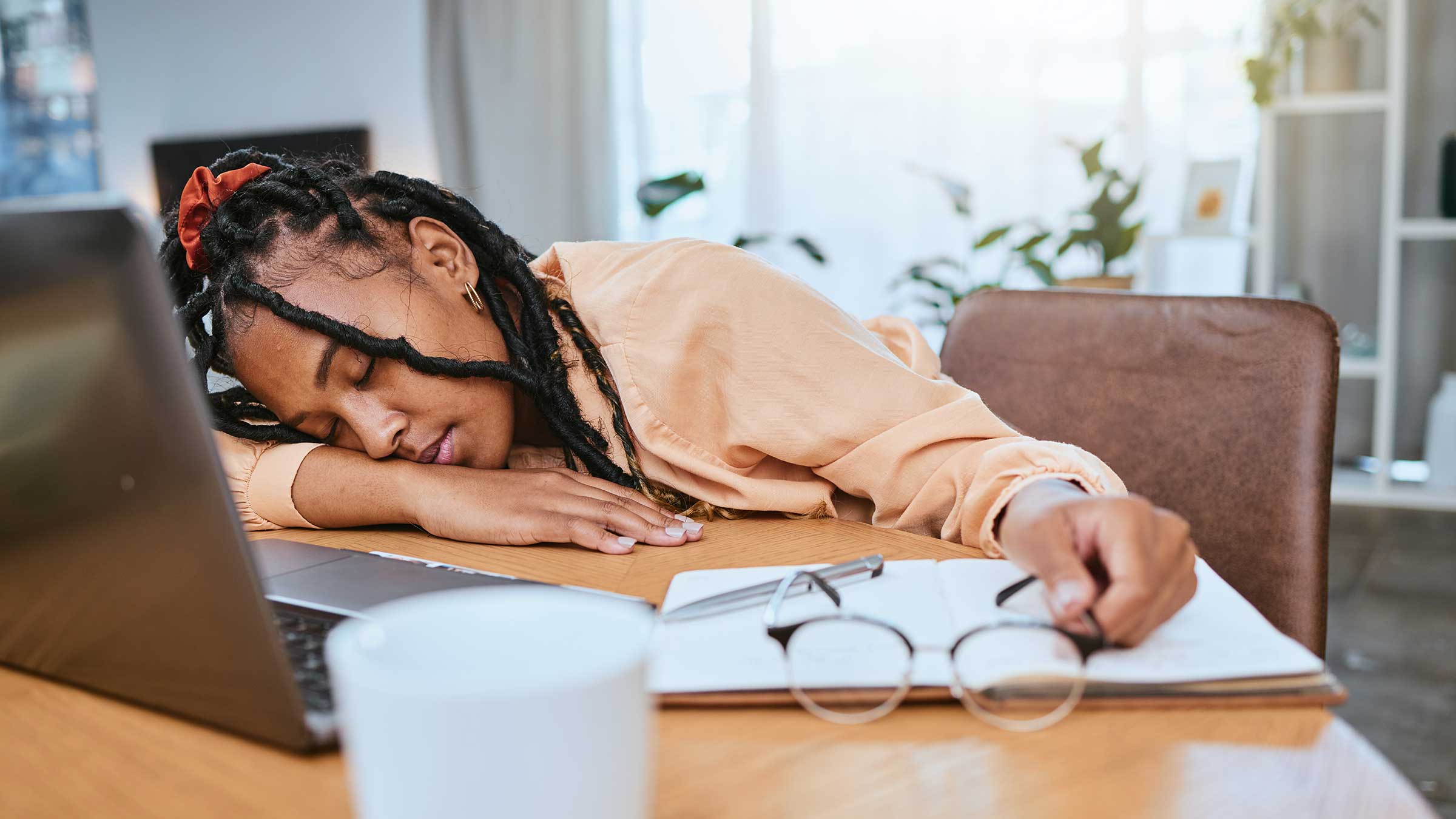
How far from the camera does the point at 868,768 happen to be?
1.13 feet

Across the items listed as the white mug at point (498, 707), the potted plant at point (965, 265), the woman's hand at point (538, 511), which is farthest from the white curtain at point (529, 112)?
the white mug at point (498, 707)

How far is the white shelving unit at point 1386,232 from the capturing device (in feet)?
8.34

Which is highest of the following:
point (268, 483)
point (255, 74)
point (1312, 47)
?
point (255, 74)

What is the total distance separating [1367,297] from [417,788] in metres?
3.27

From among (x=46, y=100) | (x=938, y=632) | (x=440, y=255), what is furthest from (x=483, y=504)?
(x=46, y=100)

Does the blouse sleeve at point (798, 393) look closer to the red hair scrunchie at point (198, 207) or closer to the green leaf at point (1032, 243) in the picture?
the red hair scrunchie at point (198, 207)

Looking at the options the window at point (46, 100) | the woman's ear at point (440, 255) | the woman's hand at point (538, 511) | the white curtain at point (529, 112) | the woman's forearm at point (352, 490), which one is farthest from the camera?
the window at point (46, 100)

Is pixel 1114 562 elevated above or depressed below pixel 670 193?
below

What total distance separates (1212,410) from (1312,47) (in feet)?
7.99

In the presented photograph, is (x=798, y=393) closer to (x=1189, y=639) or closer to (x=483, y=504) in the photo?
(x=483, y=504)

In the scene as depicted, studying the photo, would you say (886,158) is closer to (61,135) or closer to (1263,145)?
(1263,145)

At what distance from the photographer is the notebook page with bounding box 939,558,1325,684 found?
0.39 metres

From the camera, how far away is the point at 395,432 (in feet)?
2.75

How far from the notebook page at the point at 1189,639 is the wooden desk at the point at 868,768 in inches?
0.7
